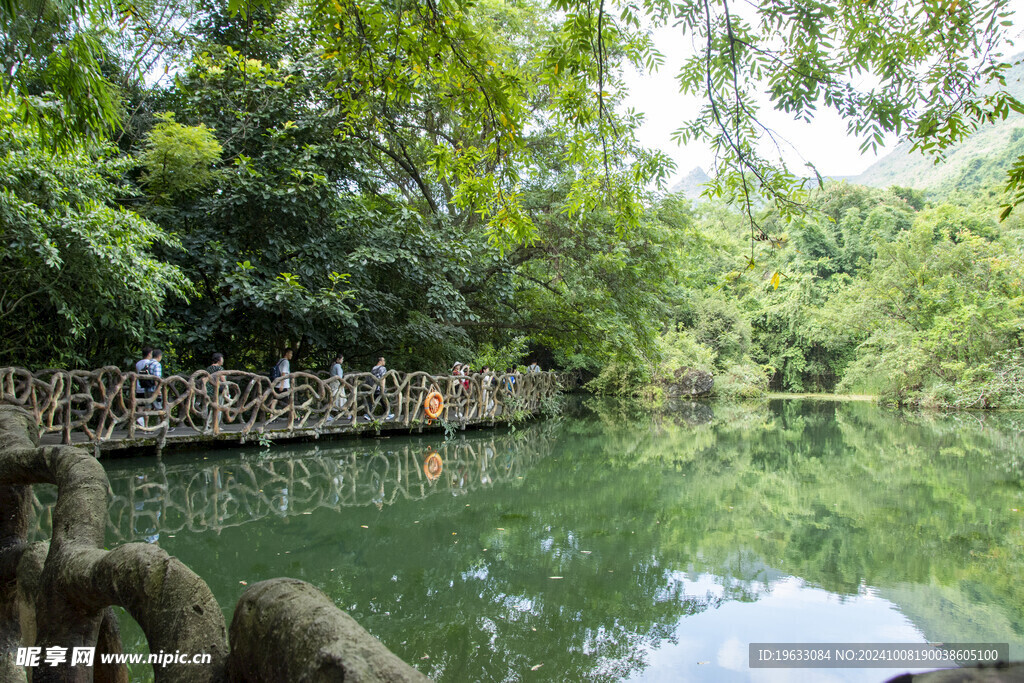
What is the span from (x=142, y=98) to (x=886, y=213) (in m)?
27.9

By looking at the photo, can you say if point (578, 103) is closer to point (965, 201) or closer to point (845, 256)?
point (965, 201)

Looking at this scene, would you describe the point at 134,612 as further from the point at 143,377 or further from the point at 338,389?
the point at 338,389

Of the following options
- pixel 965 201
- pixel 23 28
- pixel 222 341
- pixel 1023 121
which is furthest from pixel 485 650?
pixel 1023 121

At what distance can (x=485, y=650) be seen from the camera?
3.37m

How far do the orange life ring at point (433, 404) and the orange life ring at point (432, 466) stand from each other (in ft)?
7.15

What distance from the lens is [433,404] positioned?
1187 cm

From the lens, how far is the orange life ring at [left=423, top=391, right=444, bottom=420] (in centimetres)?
1178

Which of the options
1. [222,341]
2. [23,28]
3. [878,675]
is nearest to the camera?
[878,675]

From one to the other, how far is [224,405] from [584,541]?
252 inches

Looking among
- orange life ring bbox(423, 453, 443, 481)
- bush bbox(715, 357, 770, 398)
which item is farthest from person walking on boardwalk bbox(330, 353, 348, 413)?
bush bbox(715, 357, 770, 398)

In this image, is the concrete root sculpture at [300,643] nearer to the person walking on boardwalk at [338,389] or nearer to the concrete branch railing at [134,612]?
the concrete branch railing at [134,612]

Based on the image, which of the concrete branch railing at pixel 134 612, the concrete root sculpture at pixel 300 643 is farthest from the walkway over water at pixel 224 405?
the concrete root sculpture at pixel 300 643

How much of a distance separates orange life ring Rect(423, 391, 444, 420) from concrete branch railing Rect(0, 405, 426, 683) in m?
9.57

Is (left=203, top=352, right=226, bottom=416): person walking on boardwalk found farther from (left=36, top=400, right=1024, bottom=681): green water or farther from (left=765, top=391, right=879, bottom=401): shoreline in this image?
(left=765, top=391, right=879, bottom=401): shoreline
